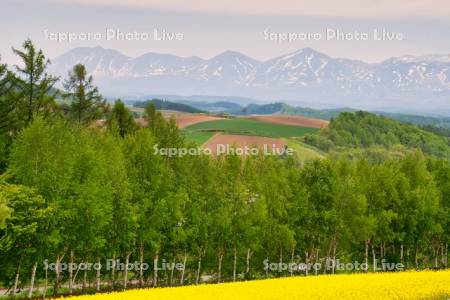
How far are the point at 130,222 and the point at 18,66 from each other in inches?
704

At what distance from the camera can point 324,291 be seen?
122ft

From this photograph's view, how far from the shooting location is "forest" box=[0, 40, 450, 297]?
48156 mm

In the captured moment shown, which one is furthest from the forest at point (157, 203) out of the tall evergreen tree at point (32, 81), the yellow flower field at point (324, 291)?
the yellow flower field at point (324, 291)

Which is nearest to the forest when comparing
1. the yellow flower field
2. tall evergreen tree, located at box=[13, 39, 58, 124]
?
tall evergreen tree, located at box=[13, 39, 58, 124]

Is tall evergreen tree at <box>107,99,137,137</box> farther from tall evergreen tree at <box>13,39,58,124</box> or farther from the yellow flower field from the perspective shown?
the yellow flower field

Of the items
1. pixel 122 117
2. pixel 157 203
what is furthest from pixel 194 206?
pixel 122 117

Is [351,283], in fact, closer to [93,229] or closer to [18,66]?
[93,229]

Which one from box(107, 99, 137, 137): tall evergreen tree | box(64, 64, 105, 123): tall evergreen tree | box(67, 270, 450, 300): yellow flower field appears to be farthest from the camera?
box(107, 99, 137, 137): tall evergreen tree

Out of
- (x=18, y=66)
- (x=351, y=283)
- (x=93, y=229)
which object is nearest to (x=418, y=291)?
(x=351, y=283)

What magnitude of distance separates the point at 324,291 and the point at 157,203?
22906 mm

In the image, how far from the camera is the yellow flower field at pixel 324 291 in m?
35.7

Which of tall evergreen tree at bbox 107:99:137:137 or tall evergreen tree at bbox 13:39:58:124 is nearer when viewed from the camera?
tall evergreen tree at bbox 13:39:58:124

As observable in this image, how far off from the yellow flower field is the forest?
10764 millimetres

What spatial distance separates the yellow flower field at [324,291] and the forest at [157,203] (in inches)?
424
